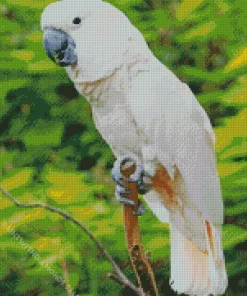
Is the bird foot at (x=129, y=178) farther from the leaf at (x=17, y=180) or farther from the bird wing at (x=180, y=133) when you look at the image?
the leaf at (x=17, y=180)

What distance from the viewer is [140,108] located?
1221 mm

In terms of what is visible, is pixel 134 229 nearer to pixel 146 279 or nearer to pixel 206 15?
pixel 146 279

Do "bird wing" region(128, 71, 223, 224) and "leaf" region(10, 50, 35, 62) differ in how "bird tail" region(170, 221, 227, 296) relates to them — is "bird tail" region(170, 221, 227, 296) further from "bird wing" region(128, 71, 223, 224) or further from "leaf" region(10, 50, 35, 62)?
"leaf" region(10, 50, 35, 62)

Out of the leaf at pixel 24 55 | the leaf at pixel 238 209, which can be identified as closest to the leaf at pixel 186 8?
the leaf at pixel 24 55

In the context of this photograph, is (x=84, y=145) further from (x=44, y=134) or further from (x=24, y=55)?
(x=24, y=55)

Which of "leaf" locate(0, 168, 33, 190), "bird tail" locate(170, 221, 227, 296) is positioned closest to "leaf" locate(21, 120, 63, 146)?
"leaf" locate(0, 168, 33, 190)

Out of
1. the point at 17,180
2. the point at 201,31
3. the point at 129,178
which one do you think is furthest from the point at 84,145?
the point at 129,178

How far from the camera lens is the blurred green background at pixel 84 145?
1.55 m

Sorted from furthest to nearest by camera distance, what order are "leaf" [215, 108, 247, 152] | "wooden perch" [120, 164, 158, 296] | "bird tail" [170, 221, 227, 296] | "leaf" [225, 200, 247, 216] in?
"leaf" [225, 200, 247, 216], "leaf" [215, 108, 247, 152], "bird tail" [170, 221, 227, 296], "wooden perch" [120, 164, 158, 296]

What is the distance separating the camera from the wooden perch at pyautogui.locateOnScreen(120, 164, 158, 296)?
119 centimetres

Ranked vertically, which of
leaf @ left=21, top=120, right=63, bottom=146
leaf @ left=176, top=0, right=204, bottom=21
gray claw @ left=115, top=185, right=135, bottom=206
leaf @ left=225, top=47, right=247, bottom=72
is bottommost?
leaf @ left=21, top=120, right=63, bottom=146

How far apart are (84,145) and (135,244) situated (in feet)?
2.18

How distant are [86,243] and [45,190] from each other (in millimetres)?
185

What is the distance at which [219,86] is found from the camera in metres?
1.71
